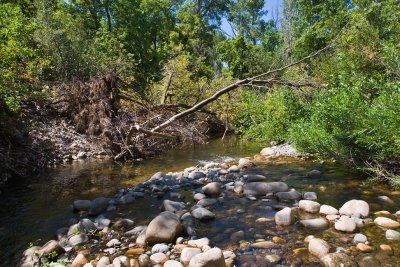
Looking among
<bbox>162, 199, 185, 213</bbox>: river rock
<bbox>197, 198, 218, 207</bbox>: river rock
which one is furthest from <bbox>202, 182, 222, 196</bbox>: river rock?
<bbox>162, 199, 185, 213</bbox>: river rock

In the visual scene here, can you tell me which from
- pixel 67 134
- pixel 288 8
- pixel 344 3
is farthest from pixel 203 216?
pixel 288 8

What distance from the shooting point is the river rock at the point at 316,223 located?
4.95 metres

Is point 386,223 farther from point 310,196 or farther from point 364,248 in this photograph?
point 310,196

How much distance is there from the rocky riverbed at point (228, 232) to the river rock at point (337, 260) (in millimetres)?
11

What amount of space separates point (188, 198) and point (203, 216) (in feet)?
4.43

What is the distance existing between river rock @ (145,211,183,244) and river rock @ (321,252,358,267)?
198 centimetres

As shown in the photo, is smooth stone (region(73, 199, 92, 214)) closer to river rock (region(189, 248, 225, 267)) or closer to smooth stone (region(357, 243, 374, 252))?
river rock (region(189, 248, 225, 267))

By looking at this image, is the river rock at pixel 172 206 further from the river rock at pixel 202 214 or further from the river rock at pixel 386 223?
the river rock at pixel 386 223

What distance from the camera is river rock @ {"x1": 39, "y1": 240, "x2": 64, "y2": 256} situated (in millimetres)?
4355

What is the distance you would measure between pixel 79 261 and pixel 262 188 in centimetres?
385

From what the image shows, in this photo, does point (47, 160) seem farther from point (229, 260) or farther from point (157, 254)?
point (229, 260)

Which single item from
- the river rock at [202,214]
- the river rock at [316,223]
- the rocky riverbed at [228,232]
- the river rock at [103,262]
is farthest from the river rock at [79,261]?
the river rock at [316,223]

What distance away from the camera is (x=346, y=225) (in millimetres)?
4801

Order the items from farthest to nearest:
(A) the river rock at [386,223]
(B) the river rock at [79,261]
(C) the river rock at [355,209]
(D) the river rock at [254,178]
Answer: (D) the river rock at [254,178], (C) the river rock at [355,209], (A) the river rock at [386,223], (B) the river rock at [79,261]
